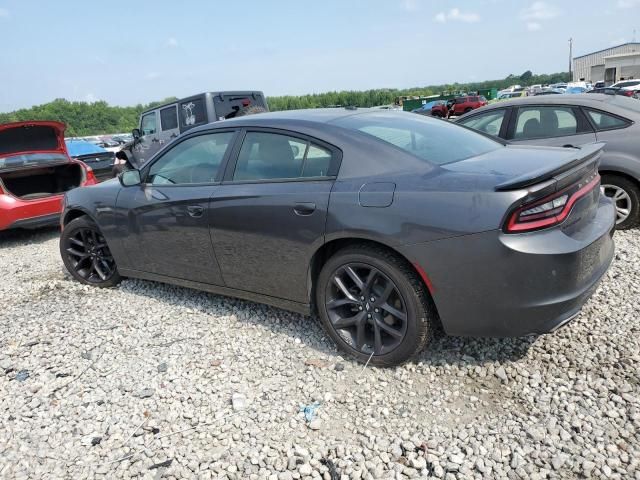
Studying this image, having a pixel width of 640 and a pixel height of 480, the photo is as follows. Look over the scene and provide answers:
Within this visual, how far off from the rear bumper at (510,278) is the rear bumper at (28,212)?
5.98 metres

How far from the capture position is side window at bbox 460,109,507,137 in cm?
580

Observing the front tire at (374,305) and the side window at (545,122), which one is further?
the side window at (545,122)

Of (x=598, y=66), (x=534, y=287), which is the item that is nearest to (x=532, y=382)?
(x=534, y=287)

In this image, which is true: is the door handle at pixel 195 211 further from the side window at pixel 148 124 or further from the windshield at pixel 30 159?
the side window at pixel 148 124

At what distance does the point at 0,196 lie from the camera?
644cm

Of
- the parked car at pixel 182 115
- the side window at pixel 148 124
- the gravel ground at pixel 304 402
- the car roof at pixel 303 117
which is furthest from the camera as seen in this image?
the side window at pixel 148 124

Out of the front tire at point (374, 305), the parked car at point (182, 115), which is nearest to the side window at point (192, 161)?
the front tire at point (374, 305)

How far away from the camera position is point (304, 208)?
294 cm

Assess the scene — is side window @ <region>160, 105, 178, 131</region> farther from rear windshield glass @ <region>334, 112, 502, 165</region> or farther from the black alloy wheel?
the black alloy wheel

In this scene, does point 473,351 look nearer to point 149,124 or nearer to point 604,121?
point 604,121

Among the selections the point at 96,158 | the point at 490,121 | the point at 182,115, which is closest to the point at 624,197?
the point at 490,121

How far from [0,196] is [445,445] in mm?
6650

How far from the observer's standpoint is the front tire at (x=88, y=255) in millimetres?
4617

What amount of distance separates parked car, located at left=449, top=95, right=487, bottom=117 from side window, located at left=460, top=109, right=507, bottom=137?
96.3 ft
